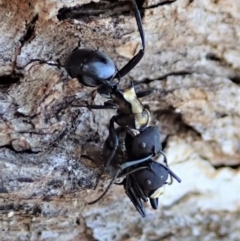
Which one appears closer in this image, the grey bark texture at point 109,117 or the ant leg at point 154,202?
the grey bark texture at point 109,117

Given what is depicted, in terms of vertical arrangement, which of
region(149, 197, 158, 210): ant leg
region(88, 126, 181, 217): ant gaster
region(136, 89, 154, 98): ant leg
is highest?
region(136, 89, 154, 98): ant leg

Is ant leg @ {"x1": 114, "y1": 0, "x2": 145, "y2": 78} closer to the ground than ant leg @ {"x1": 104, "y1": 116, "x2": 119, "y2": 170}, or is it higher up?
higher up

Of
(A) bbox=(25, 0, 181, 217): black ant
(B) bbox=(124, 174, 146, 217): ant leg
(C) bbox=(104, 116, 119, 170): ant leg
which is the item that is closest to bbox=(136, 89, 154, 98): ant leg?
(A) bbox=(25, 0, 181, 217): black ant

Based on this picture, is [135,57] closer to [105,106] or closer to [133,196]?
[105,106]

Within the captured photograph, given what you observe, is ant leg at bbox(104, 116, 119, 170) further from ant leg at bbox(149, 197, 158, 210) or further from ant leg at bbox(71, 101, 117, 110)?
ant leg at bbox(149, 197, 158, 210)

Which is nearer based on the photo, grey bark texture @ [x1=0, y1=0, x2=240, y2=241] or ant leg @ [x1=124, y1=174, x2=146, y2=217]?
grey bark texture @ [x1=0, y1=0, x2=240, y2=241]

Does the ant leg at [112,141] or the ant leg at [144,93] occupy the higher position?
the ant leg at [144,93]

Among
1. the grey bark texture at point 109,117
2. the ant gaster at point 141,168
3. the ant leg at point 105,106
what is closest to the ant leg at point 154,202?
the ant gaster at point 141,168

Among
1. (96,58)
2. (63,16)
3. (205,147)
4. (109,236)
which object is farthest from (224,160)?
(63,16)

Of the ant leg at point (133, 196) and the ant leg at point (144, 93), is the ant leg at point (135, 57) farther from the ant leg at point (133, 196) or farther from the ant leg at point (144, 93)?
the ant leg at point (133, 196)
